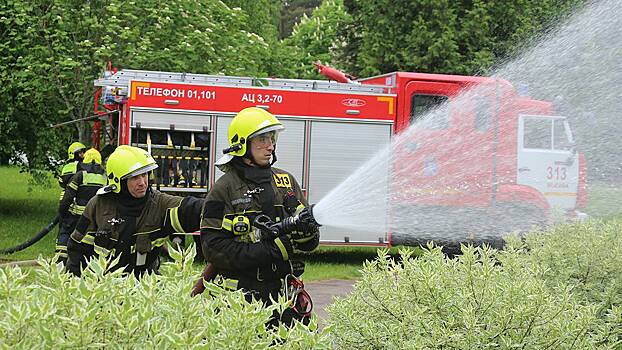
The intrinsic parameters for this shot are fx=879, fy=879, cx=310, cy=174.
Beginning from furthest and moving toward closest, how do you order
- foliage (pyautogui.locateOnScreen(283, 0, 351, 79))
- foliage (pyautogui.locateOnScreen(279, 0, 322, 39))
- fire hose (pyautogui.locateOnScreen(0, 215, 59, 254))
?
1. foliage (pyautogui.locateOnScreen(279, 0, 322, 39))
2. foliage (pyautogui.locateOnScreen(283, 0, 351, 79))
3. fire hose (pyautogui.locateOnScreen(0, 215, 59, 254))

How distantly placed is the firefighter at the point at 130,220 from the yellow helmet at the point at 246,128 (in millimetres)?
605

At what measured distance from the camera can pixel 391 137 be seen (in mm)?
12367

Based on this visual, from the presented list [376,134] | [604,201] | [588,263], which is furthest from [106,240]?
[604,201]

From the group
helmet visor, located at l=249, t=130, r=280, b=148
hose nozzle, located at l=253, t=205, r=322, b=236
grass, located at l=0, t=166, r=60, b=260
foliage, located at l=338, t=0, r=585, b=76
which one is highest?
foliage, located at l=338, t=0, r=585, b=76

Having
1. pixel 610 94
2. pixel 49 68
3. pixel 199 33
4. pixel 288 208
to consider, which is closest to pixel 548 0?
pixel 610 94

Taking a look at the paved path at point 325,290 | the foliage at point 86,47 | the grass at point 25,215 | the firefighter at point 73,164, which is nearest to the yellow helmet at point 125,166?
the grass at point 25,215

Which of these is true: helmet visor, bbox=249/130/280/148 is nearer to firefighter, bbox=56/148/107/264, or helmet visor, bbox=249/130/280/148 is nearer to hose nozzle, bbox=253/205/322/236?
hose nozzle, bbox=253/205/322/236

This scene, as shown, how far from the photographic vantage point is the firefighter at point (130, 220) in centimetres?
499

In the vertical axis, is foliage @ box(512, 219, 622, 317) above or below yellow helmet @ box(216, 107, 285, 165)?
below

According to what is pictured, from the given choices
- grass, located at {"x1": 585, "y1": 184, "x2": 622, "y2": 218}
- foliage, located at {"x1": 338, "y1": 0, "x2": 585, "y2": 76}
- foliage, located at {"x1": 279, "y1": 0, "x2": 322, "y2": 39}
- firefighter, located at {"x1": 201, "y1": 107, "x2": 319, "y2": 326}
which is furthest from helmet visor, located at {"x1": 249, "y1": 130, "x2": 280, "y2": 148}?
foliage, located at {"x1": 279, "y1": 0, "x2": 322, "y2": 39}

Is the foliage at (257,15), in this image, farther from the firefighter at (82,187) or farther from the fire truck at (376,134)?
the firefighter at (82,187)

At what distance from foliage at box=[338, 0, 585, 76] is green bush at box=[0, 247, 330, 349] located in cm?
2401

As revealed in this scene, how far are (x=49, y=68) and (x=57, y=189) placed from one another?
13883mm

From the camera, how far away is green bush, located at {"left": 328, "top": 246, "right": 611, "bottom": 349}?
3.06 meters
